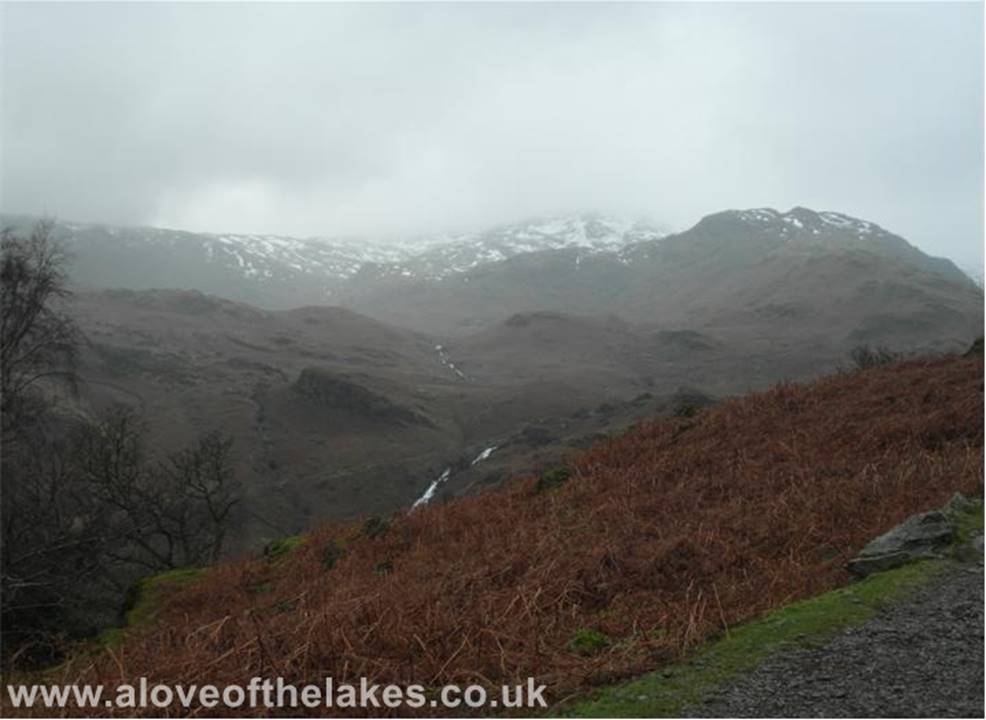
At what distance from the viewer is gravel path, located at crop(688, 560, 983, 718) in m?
4.50

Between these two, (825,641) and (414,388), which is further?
(414,388)

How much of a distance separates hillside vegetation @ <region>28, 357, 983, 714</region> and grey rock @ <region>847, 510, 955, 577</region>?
0.28 meters

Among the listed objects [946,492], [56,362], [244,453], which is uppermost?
[56,362]

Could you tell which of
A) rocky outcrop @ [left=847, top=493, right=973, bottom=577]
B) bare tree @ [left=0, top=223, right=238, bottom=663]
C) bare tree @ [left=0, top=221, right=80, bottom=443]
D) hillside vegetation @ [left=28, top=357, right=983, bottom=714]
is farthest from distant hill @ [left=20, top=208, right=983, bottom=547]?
rocky outcrop @ [left=847, top=493, right=973, bottom=577]

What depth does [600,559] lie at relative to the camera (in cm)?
798

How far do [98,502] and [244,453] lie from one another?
7189 cm

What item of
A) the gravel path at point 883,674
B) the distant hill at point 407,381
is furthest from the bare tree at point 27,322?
the distant hill at point 407,381

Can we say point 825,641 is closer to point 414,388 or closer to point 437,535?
point 437,535

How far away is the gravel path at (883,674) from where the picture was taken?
4.50 m

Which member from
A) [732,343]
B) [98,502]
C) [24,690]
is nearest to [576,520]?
[24,690]

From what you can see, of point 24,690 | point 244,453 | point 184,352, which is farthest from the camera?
point 184,352

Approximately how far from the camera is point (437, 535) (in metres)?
11.8

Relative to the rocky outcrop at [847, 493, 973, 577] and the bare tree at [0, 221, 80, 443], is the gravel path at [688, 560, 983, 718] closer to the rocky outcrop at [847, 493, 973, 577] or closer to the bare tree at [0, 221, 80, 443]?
the rocky outcrop at [847, 493, 973, 577]

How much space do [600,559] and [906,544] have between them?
2667 millimetres
